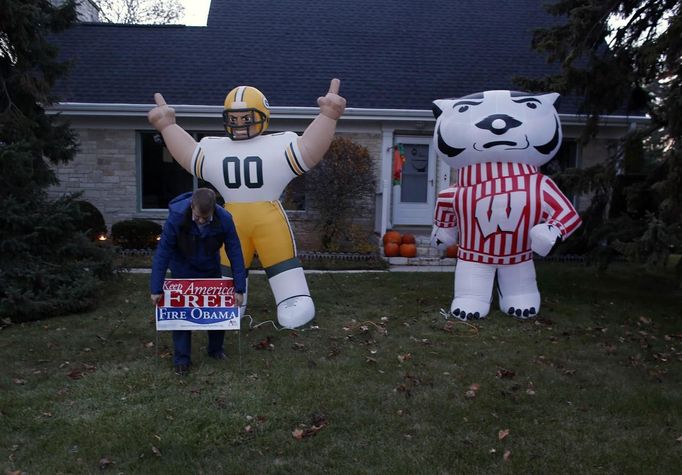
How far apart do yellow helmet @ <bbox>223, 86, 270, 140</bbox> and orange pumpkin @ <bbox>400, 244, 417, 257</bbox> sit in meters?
5.19

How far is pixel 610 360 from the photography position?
219 inches

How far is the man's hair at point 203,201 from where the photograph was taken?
4648 mm

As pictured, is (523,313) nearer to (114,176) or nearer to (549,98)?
(549,98)

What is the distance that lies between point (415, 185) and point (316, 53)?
3738mm

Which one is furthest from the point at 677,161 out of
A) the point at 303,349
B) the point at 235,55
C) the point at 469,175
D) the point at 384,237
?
the point at 235,55

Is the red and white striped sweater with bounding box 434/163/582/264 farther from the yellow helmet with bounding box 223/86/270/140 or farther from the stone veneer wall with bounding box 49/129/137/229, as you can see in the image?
the stone veneer wall with bounding box 49/129/137/229

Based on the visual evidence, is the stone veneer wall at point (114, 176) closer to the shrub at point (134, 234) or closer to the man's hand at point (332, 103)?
the shrub at point (134, 234)

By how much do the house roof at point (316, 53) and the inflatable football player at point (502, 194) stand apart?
580 centimetres

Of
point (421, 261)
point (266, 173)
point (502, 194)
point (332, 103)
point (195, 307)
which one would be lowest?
point (421, 261)

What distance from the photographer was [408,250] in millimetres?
10891

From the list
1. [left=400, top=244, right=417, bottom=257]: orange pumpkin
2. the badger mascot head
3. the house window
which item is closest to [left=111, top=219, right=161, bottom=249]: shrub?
the house window

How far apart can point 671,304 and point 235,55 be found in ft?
32.5

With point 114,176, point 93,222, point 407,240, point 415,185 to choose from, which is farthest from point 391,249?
point 114,176

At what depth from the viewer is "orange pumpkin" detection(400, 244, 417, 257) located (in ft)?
35.8
